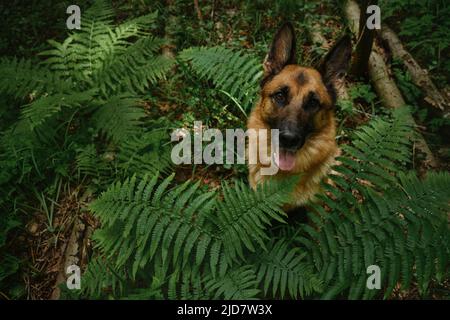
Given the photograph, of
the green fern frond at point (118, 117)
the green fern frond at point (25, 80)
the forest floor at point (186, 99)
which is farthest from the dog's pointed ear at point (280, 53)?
the green fern frond at point (25, 80)

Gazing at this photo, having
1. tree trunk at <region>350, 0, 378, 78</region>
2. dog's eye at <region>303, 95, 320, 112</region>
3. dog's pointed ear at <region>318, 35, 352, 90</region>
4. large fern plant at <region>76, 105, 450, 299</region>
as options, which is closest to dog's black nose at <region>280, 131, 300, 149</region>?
dog's eye at <region>303, 95, 320, 112</region>

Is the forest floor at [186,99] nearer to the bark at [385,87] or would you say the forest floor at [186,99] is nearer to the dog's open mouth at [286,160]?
the bark at [385,87]

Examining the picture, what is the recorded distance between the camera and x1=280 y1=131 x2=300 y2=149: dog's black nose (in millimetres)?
3058

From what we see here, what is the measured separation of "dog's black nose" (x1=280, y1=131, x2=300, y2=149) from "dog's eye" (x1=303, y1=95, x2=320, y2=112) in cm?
37

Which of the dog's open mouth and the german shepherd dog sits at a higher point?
the german shepherd dog

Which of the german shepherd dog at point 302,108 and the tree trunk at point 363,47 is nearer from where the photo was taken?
the german shepherd dog at point 302,108

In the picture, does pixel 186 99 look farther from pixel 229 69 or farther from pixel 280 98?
pixel 280 98

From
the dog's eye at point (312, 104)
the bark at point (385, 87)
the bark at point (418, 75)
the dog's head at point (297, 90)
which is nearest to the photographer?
the dog's head at point (297, 90)

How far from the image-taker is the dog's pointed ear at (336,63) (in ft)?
10.4

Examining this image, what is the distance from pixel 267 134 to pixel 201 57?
1.44 meters

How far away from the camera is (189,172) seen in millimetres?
4027

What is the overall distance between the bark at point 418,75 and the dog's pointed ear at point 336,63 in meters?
1.76

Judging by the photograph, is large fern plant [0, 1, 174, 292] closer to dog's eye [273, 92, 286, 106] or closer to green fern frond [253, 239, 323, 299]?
dog's eye [273, 92, 286, 106]
